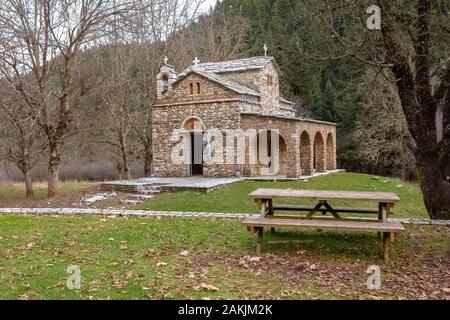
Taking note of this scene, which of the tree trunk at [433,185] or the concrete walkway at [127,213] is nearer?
the tree trunk at [433,185]

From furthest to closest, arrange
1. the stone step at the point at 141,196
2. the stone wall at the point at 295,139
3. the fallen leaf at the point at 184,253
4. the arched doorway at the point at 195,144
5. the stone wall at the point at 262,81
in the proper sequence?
the stone wall at the point at 262,81 → the arched doorway at the point at 195,144 → the stone wall at the point at 295,139 → the stone step at the point at 141,196 → the fallen leaf at the point at 184,253

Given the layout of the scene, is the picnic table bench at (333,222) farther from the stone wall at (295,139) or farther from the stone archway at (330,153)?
the stone archway at (330,153)

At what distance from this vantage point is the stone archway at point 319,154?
79.9ft

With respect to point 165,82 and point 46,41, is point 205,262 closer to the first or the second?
point 46,41

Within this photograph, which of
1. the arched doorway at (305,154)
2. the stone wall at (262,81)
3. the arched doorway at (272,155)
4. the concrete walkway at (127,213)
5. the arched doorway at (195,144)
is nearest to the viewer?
the concrete walkway at (127,213)

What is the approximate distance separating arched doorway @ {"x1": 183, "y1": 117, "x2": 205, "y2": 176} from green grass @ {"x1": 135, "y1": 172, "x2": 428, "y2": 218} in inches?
162

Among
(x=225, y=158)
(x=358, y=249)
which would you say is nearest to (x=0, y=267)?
(x=358, y=249)

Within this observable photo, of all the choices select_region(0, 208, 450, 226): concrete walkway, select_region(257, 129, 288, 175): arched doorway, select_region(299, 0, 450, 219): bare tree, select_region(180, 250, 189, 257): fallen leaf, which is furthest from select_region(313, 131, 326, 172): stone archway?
select_region(180, 250, 189, 257): fallen leaf

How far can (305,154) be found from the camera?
72.5 feet

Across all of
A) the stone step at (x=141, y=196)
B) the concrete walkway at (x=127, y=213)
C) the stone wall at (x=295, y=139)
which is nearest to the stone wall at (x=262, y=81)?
the stone wall at (x=295, y=139)

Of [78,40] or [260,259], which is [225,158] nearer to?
[78,40]

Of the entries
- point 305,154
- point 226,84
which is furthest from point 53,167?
point 305,154

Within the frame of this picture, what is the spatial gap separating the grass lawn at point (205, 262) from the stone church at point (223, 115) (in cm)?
1093
